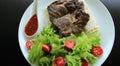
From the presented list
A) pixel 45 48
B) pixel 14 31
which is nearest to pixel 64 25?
pixel 45 48

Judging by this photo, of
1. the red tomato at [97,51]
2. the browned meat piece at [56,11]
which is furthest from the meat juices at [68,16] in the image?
the red tomato at [97,51]

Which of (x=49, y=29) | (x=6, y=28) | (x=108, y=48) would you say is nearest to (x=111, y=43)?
(x=108, y=48)

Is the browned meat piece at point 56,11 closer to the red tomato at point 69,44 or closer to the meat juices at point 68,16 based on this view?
the meat juices at point 68,16

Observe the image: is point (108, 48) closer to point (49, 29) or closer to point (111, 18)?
point (111, 18)

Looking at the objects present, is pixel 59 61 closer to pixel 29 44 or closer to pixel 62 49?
pixel 62 49

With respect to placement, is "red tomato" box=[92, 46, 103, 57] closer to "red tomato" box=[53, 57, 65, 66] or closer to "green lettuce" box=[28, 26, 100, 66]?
"green lettuce" box=[28, 26, 100, 66]

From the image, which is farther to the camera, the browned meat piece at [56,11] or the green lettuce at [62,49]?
the browned meat piece at [56,11]

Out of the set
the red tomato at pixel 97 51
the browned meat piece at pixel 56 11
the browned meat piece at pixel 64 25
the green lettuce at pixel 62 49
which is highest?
the browned meat piece at pixel 56 11

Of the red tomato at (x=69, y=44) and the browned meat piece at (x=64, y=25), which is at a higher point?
the browned meat piece at (x=64, y=25)
